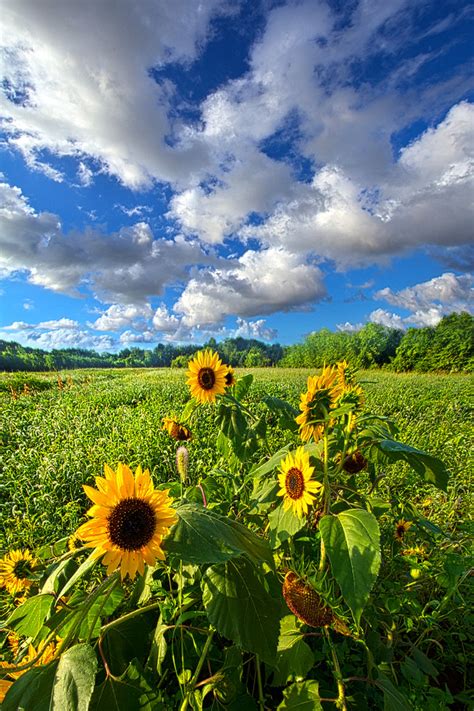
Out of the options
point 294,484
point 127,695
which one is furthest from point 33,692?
point 294,484

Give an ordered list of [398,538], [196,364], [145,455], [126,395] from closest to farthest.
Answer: [398,538]
[196,364]
[145,455]
[126,395]

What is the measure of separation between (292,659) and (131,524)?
1.57ft

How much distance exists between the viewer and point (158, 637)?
82 centimetres

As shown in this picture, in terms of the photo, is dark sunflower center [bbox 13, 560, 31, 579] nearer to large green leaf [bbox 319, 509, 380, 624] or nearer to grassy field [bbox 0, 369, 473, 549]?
grassy field [bbox 0, 369, 473, 549]

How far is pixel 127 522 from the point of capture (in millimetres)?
708

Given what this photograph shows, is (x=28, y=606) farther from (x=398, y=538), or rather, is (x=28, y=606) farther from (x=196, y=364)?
(x=398, y=538)

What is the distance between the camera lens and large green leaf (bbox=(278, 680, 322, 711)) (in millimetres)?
752

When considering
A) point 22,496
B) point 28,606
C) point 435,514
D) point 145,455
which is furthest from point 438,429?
point 28,606

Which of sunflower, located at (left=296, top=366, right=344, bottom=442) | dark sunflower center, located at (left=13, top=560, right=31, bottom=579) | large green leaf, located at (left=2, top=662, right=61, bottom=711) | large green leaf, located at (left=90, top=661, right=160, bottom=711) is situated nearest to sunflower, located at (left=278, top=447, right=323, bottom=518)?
sunflower, located at (left=296, top=366, right=344, bottom=442)

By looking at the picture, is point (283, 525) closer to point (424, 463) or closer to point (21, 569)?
point (424, 463)

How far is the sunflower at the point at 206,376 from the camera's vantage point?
1582 millimetres

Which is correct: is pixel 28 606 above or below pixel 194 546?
below

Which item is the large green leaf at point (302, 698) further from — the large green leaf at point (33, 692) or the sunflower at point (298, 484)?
the large green leaf at point (33, 692)

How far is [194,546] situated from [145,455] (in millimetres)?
2566
